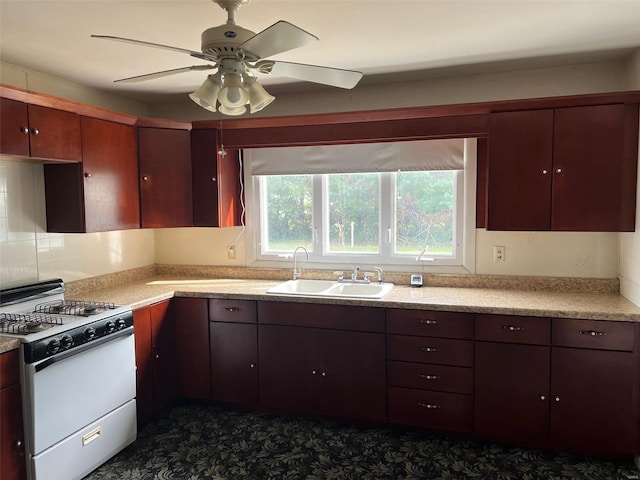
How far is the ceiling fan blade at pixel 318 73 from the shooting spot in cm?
178

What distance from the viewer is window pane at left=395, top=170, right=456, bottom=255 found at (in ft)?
10.8

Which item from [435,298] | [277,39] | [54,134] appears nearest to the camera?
[277,39]

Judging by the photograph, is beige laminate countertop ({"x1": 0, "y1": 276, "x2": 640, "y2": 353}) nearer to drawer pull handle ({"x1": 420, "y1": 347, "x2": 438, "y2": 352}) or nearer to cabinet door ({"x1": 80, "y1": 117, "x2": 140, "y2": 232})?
drawer pull handle ({"x1": 420, "y1": 347, "x2": 438, "y2": 352})

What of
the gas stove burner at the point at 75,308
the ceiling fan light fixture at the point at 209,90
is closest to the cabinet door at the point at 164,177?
the gas stove burner at the point at 75,308

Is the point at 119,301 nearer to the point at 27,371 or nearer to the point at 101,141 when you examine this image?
the point at 27,371

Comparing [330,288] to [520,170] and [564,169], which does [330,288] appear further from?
[564,169]

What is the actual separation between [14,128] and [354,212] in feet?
7.24

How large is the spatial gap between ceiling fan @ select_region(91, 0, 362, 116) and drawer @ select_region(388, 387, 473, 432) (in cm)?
188

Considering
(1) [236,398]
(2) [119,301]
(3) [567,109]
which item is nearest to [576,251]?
(3) [567,109]

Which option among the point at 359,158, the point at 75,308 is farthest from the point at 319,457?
the point at 359,158

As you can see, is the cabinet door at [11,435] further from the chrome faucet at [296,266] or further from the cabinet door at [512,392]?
the cabinet door at [512,392]

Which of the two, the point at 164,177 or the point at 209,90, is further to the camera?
the point at 164,177

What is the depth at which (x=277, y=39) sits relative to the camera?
1.48 m

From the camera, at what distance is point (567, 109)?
2.64 metres
